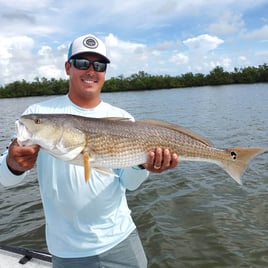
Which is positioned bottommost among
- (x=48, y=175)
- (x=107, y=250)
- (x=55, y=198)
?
(x=107, y=250)

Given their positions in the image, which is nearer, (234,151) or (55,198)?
(55,198)

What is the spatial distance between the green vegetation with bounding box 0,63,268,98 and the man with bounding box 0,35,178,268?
317ft

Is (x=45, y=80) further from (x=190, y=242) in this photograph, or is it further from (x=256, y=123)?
(x=190, y=242)

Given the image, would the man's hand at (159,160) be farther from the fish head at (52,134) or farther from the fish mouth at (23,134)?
the fish mouth at (23,134)

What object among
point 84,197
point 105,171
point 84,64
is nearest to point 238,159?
point 105,171

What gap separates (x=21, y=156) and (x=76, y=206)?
574mm

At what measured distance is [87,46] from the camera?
3.03 meters

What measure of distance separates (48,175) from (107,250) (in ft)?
2.43

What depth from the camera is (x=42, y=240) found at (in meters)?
7.47

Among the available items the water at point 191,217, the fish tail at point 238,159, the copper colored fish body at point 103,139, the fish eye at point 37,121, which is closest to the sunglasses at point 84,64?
the copper colored fish body at point 103,139

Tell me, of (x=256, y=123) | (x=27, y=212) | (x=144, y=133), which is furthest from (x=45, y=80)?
(x=144, y=133)

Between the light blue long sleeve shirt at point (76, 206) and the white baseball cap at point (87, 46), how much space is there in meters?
0.88

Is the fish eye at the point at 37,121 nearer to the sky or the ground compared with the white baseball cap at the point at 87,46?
nearer to the ground

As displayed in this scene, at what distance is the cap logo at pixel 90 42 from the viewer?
9.98 feet
